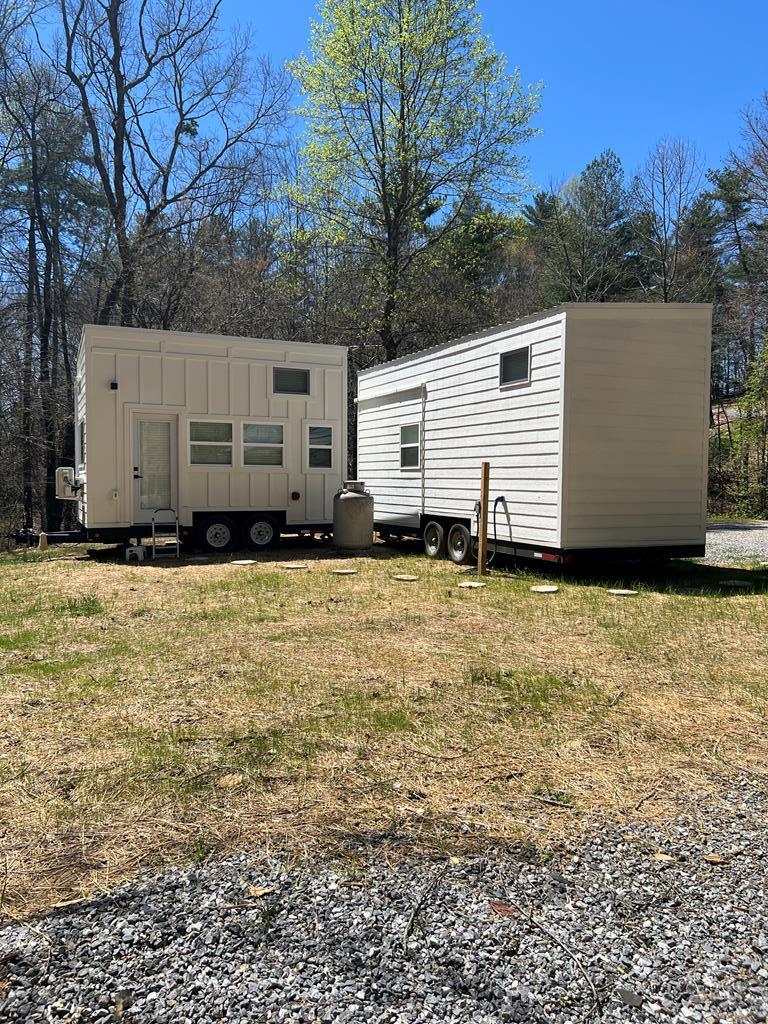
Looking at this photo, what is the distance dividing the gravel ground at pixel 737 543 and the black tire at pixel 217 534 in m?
7.68

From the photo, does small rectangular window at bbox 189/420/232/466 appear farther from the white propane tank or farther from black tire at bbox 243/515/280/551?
the white propane tank

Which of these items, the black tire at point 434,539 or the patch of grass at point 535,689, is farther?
the black tire at point 434,539

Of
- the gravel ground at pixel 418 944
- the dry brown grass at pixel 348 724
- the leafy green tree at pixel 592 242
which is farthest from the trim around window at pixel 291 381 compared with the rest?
the leafy green tree at pixel 592 242

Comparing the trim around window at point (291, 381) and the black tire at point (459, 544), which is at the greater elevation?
the trim around window at point (291, 381)

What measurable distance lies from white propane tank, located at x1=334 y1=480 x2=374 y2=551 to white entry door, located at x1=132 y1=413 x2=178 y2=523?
8.85 ft

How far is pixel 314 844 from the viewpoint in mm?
2621

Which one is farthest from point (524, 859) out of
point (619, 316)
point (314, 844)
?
point (619, 316)

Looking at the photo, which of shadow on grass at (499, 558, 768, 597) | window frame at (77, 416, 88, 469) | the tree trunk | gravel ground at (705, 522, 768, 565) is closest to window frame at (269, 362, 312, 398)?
window frame at (77, 416, 88, 469)

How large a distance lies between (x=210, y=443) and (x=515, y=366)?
5371 millimetres

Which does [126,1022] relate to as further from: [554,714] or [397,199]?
[397,199]

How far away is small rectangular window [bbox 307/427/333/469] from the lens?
41.5 ft

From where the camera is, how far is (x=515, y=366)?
30.2 ft

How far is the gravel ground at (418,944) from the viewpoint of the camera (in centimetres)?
183

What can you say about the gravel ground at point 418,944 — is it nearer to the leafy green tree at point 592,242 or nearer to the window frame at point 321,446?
the window frame at point 321,446
